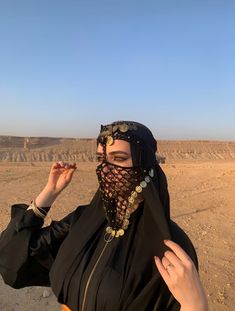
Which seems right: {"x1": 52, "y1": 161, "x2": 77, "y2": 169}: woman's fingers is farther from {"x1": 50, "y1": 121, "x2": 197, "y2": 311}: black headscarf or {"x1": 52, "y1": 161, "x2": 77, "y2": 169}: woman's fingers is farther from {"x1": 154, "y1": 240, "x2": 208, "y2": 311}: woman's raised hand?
{"x1": 154, "y1": 240, "x2": 208, "y2": 311}: woman's raised hand

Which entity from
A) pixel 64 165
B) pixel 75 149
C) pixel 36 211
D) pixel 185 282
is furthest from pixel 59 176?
pixel 75 149

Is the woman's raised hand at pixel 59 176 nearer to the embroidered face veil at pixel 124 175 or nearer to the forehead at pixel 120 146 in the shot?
the embroidered face veil at pixel 124 175

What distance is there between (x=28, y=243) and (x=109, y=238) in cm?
53

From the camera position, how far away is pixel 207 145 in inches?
2306

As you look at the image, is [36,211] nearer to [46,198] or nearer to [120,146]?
[46,198]

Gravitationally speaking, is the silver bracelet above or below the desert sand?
above

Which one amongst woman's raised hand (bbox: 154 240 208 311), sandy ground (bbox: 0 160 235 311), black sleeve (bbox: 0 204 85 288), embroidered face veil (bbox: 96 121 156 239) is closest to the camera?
woman's raised hand (bbox: 154 240 208 311)

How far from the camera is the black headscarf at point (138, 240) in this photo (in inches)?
82.7

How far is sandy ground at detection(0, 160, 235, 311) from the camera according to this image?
5.46 m

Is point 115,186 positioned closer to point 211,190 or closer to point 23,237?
point 23,237

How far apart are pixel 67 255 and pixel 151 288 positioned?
0.58m

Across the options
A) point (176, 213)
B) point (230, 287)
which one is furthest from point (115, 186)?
point (176, 213)

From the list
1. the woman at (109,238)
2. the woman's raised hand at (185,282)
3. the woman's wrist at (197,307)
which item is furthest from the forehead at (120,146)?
the woman's wrist at (197,307)

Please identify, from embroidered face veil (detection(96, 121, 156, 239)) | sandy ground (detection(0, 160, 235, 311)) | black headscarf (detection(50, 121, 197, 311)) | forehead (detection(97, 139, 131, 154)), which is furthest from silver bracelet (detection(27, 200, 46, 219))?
sandy ground (detection(0, 160, 235, 311))
